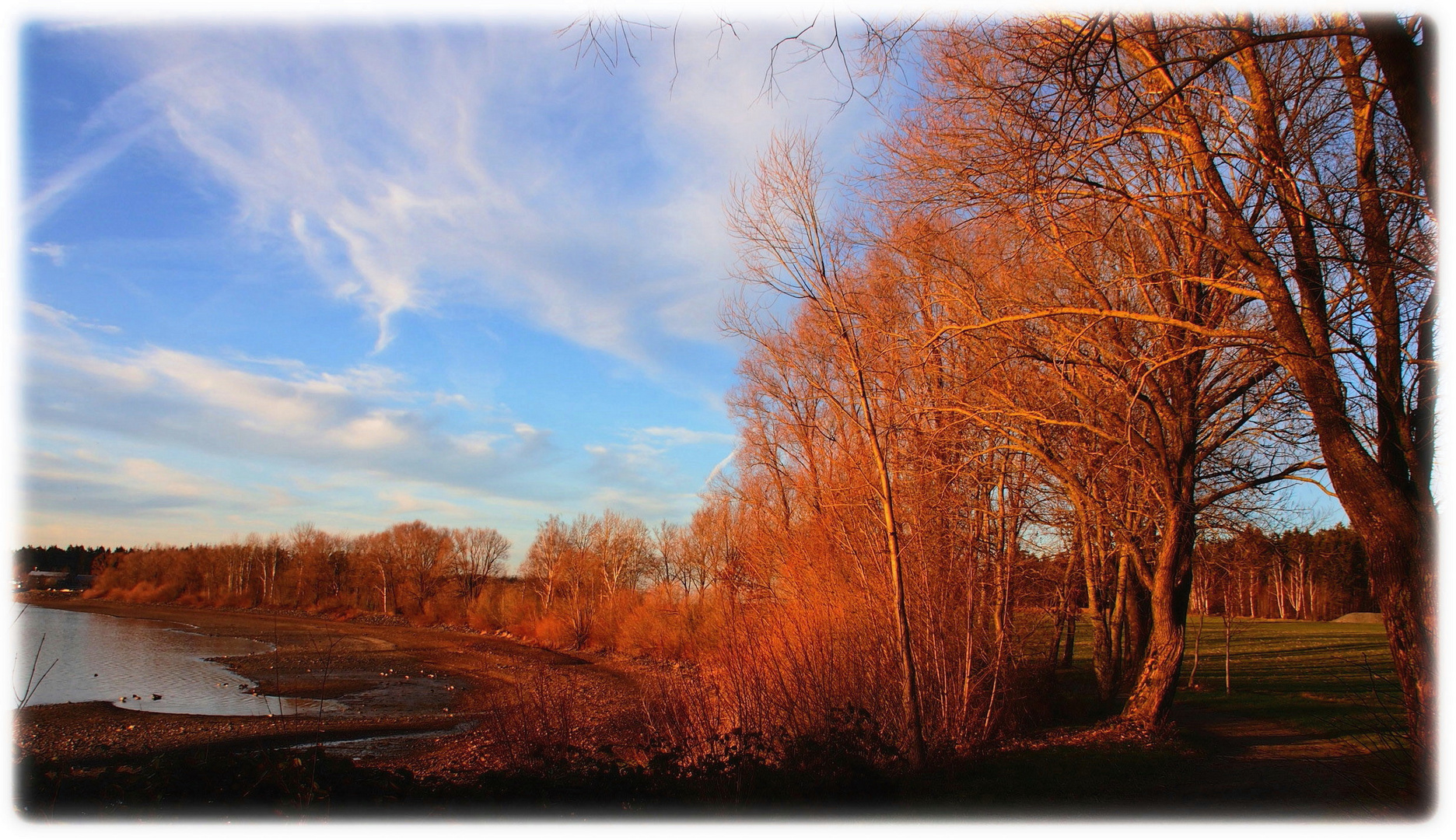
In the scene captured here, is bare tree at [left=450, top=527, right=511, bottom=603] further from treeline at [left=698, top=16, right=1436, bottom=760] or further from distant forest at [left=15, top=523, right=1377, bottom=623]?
treeline at [left=698, top=16, right=1436, bottom=760]

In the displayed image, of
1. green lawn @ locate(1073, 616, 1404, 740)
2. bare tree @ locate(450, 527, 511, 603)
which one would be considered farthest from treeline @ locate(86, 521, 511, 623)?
green lawn @ locate(1073, 616, 1404, 740)

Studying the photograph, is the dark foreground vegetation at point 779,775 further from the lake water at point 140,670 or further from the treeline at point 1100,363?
the lake water at point 140,670

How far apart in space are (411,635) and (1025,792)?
1859 inches

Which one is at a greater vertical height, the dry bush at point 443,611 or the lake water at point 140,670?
the lake water at point 140,670

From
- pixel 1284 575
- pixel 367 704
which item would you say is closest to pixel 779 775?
pixel 367 704

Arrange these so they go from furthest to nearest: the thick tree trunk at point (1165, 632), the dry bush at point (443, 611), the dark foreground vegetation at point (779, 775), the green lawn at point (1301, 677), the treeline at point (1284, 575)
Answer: the dry bush at point (443, 611) → the treeline at point (1284, 575) → the thick tree trunk at point (1165, 632) → the green lawn at point (1301, 677) → the dark foreground vegetation at point (779, 775)

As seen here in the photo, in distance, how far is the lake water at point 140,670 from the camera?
2184 cm

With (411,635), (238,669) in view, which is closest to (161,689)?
(238,669)

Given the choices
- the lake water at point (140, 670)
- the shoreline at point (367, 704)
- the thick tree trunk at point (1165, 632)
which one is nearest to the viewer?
the thick tree trunk at point (1165, 632)

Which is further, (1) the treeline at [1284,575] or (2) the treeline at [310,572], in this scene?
(2) the treeline at [310,572]

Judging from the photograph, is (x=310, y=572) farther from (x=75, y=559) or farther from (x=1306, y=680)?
(x=1306, y=680)

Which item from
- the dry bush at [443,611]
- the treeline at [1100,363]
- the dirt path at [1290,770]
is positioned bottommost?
the dry bush at [443,611]

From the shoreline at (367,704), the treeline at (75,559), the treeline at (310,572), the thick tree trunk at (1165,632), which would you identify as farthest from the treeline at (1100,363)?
the treeline at (310,572)

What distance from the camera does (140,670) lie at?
1133 inches
